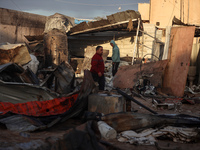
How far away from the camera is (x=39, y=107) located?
439cm

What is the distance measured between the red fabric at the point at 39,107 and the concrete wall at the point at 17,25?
8.69 metres

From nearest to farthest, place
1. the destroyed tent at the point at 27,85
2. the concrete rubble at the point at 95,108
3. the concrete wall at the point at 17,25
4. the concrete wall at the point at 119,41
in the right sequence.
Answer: the concrete rubble at the point at 95,108
the destroyed tent at the point at 27,85
the concrete wall at the point at 17,25
the concrete wall at the point at 119,41

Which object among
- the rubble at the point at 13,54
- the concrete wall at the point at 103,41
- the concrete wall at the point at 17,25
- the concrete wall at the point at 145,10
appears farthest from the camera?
the concrete wall at the point at 145,10

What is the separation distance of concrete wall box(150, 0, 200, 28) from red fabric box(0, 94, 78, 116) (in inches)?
851

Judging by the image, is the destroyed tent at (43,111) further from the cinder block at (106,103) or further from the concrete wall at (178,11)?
the concrete wall at (178,11)

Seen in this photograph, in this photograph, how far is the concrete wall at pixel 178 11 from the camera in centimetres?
2362

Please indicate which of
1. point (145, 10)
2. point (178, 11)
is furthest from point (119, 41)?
point (145, 10)

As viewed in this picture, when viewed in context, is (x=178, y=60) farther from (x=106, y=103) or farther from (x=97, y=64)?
(x=106, y=103)

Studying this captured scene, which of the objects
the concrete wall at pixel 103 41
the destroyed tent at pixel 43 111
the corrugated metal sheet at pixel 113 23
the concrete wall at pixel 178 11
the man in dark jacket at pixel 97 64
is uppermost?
the concrete wall at pixel 178 11

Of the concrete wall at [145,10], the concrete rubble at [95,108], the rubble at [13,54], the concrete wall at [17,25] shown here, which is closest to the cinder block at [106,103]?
the concrete rubble at [95,108]

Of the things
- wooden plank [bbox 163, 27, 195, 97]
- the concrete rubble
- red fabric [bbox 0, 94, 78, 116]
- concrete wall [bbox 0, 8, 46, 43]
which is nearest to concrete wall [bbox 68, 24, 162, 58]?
concrete wall [bbox 0, 8, 46, 43]

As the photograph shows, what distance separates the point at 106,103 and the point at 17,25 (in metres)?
10.2

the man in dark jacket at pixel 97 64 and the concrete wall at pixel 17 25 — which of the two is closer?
the man in dark jacket at pixel 97 64

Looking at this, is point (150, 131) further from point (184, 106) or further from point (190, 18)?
point (190, 18)
